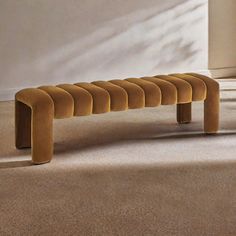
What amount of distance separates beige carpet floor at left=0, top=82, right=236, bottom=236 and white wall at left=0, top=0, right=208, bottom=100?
821 millimetres

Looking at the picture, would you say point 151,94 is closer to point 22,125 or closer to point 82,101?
point 82,101

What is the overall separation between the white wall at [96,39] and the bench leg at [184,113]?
1240 millimetres

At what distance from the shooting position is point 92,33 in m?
4.77

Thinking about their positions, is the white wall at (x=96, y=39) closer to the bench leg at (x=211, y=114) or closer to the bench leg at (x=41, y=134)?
the bench leg at (x=211, y=114)

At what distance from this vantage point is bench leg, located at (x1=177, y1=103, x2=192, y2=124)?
3816 mm

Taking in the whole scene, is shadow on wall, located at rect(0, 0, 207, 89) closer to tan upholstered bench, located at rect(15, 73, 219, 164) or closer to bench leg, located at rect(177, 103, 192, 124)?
bench leg, located at rect(177, 103, 192, 124)

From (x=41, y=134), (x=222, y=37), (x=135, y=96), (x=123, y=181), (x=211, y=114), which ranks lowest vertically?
(x=123, y=181)

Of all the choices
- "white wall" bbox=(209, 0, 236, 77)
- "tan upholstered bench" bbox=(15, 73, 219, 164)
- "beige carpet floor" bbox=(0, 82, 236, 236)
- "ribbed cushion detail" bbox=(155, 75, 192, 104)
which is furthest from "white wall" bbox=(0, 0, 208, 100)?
"ribbed cushion detail" bbox=(155, 75, 192, 104)

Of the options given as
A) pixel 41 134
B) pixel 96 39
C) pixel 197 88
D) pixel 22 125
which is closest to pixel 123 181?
pixel 41 134

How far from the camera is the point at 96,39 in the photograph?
480 centimetres

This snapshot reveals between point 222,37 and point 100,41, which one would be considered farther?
point 222,37

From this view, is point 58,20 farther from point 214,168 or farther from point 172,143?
point 214,168

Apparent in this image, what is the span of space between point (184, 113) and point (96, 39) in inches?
52.0

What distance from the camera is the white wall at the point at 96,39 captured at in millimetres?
4527
